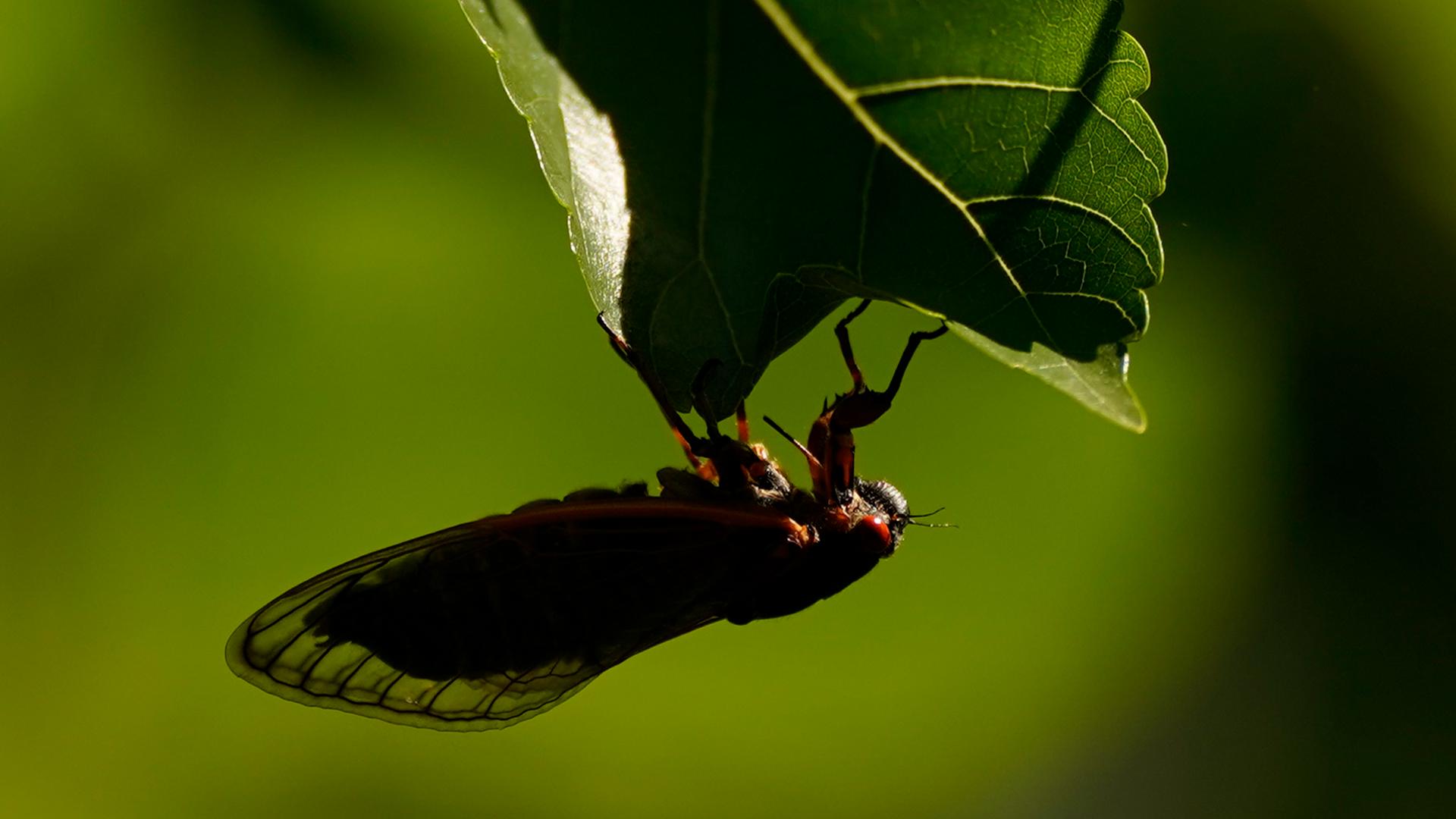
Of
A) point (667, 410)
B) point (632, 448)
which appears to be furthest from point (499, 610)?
point (632, 448)

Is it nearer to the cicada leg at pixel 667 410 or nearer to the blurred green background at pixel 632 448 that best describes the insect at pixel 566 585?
the cicada leg at pixel 667 410

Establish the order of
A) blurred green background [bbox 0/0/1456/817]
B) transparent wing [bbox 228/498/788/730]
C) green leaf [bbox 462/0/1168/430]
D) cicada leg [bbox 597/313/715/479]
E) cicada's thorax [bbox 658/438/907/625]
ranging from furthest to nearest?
Result: blurred green background [bbox 0/0/1456/817] < cicada's thorax [bbox 658/438/907/625] < transparent wing [bbox 228/498/788/730] < cicada leg [bbox 597/313/715/479] < green leaf [bbox 462/0/1168/430]

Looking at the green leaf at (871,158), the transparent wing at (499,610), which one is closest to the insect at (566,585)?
the transparent wing at (499,610)

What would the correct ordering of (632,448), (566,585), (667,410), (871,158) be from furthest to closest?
(632,448)
(566,585)
(667,410)
(871,158)

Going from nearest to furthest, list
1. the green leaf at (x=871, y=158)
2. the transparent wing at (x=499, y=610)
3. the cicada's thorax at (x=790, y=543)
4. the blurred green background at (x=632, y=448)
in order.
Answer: the green leaf at (x=871, y=158), the transparent wing at (x=499, y=610), the cicada's thorax at (x=790, y=543), the blurred green background at (x=632, y=448)

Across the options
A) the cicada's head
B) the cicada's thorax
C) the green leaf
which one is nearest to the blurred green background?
the cicada's head

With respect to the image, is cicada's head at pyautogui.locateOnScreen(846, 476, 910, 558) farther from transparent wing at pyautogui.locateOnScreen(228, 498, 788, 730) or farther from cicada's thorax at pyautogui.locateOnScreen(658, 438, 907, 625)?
transparent wing at pyautogui.locateOnScreen(228, 498, 788, 730)

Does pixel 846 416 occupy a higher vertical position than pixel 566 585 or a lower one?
higher

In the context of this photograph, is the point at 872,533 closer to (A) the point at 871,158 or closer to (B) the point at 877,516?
(B) the point at 877,516
